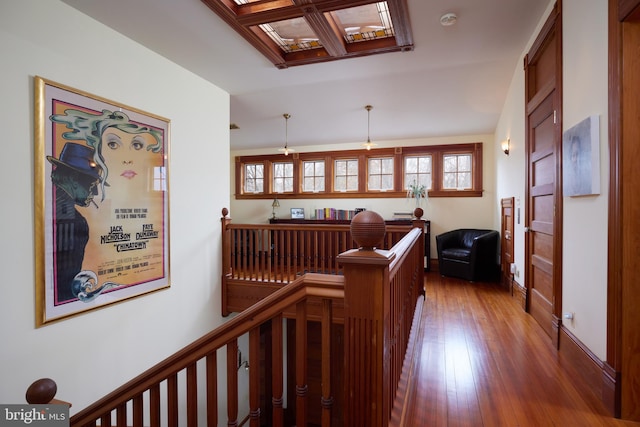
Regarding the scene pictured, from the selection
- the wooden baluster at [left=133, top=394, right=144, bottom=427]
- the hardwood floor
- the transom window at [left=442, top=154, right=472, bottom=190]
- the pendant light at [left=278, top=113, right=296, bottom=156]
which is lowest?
the hardwood floor

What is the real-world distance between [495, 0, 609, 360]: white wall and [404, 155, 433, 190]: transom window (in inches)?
146

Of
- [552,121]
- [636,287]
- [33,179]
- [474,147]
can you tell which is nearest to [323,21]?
[552,121]

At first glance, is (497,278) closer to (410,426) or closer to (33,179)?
(410,426)

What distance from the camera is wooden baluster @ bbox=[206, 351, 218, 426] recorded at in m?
1.16

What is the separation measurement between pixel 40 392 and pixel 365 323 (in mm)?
1279

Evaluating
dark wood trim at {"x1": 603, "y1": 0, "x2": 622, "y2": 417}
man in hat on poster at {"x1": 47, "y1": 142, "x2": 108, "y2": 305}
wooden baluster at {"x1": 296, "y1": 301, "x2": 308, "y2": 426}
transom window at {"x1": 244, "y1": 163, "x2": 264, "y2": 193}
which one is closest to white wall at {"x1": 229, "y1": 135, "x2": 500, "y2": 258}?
transom window at {"x1": 244, "y1": 163, "x2": 264, "y2": 193}

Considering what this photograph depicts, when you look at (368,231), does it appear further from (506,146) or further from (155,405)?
(506,146)

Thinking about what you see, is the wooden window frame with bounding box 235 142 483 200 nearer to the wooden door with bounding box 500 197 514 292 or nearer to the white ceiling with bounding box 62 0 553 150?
the white ceiling with bounding box 62 0 553 150

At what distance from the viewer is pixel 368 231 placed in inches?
40.8

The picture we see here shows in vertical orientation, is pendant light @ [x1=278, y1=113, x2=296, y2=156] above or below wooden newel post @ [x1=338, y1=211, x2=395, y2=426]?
above

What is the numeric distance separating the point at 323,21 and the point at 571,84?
6.78 ft

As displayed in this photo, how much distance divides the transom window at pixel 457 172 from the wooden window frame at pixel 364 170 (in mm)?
83

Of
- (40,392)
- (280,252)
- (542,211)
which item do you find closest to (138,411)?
(40,392)

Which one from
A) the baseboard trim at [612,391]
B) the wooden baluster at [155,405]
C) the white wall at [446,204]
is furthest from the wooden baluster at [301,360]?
the white wall at [446,204]
